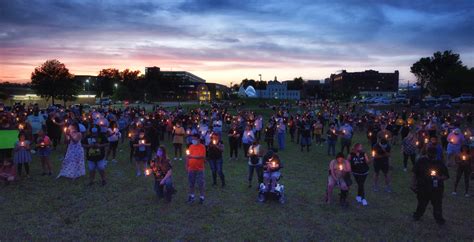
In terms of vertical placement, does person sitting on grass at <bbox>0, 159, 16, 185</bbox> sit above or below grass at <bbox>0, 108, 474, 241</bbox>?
above

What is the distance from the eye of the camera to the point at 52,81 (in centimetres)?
6900

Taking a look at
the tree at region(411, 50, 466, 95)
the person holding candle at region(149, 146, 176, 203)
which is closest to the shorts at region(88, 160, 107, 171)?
the person holding candle at region(149, 146, 176, 203)

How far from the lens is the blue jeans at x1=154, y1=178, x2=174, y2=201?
974 cm

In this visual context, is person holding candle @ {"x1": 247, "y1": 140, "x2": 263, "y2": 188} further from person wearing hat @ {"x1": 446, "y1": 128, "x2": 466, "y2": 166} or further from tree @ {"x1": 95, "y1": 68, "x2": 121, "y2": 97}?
tree @ {"x1": 95, "y1": 68, "x2": 121, "y2": 97}

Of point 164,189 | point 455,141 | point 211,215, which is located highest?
point 455,141

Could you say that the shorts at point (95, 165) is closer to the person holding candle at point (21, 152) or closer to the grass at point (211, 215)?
the grass at point (211, 215)

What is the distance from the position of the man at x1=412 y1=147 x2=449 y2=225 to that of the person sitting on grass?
38.0 ft

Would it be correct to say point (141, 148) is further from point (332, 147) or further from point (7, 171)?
point (332, 147)

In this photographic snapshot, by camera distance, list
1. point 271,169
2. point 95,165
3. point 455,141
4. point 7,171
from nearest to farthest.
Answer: point 271,169 < point 95,165 < point 7,171 < point 455,141

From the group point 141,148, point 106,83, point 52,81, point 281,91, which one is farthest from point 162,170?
point 281,91

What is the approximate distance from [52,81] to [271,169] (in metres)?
69.4

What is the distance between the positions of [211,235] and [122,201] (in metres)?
3.42

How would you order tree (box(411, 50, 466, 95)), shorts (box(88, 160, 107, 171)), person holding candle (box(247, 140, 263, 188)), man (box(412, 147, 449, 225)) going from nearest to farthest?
man (box(412, 147, 449, 225)) → shorts (box(88, 160, 107, 171)) → person holding candle (box(247, 140, 263, 188)) → tree (box(411, 50, 466, 95))

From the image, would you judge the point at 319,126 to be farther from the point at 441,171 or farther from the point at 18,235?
the point at 18,235
